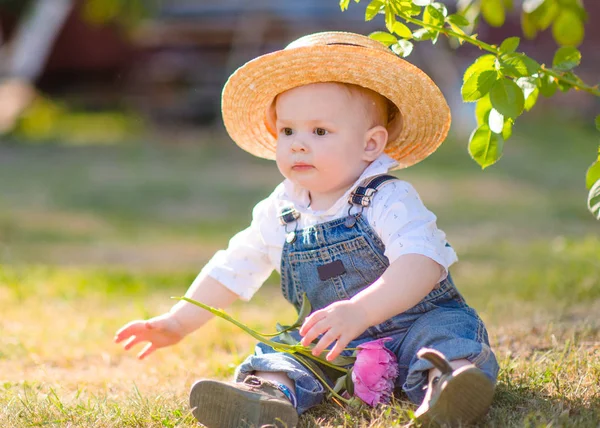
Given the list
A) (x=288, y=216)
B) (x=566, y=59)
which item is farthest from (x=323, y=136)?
(x=566, y=59)

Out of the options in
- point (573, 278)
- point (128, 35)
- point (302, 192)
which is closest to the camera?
point (302, 192)

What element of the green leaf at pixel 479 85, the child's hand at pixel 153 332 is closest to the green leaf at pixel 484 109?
the green leaf at pixel 479 85

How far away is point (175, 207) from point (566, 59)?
17.2ft

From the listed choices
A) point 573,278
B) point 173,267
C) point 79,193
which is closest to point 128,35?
point 79,193

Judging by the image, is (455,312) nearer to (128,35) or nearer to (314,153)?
(314,153)

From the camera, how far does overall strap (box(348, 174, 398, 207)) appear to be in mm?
2595

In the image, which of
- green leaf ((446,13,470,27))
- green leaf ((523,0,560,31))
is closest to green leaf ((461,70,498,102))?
green leaf ((446,13,470,27))

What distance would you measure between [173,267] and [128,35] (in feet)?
36.5

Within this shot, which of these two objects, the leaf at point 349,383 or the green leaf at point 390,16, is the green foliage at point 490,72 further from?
the leaf at point 349,383

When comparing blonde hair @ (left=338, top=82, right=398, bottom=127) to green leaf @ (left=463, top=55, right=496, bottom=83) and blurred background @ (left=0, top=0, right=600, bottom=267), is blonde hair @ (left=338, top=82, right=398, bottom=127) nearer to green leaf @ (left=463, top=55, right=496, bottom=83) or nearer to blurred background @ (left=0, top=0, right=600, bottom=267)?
green leaf @ (left=463, top=55, right=496, bottom=83)

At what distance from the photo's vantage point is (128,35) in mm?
15625

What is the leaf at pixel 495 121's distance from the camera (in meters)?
2.45

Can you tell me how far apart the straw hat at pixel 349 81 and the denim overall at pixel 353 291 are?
9.9 inches

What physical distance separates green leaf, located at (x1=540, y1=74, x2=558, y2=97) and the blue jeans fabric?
25.2 inches
